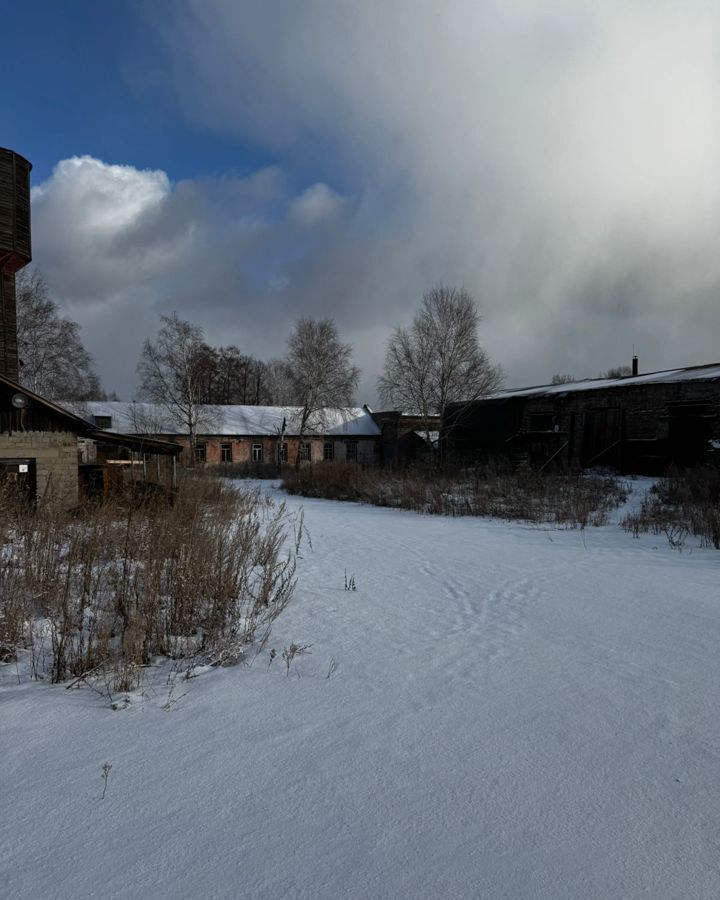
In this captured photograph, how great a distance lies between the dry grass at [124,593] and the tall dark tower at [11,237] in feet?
54.0

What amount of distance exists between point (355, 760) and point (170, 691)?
1412 millimetres

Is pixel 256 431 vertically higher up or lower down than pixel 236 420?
lower down

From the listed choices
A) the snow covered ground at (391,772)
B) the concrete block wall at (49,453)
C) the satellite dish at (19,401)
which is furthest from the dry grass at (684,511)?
the satellite dish at (19,401)

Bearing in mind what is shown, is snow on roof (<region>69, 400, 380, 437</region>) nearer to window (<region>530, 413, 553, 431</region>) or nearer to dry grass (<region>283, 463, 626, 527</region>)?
window (<region>530, 413, 553, 431</region>)

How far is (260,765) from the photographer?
3.06 metres

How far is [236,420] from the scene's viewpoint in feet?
150

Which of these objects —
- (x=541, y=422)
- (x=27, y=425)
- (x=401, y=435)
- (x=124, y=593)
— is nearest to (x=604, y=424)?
(x=541, y=422)

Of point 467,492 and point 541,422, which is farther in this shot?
point 541,422

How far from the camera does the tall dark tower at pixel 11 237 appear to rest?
19.5 metres

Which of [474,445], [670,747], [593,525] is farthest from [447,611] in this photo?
[474,445]

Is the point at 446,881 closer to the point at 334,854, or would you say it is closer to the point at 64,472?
the point at 334,854

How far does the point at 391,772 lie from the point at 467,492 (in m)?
17.3

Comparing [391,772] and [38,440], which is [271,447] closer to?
[38,440]

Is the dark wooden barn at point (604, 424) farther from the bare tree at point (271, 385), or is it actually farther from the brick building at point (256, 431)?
the bare tree at point (271, 385)
